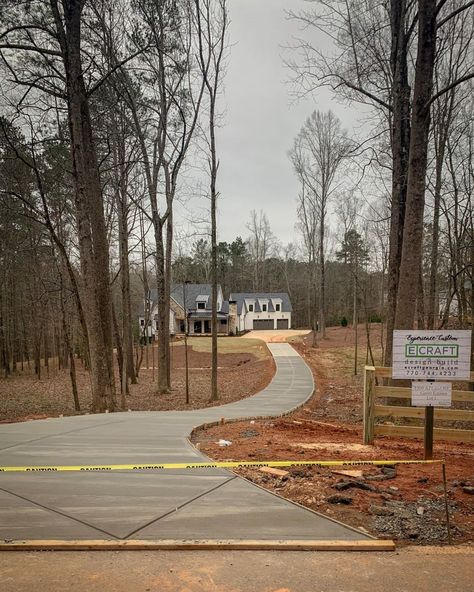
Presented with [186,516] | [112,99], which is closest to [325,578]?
[186,516]

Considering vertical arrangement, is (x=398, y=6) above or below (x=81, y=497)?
above

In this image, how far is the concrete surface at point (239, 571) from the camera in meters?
2.86

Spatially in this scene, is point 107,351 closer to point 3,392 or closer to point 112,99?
point 112,99

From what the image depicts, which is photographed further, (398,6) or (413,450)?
(398,6)

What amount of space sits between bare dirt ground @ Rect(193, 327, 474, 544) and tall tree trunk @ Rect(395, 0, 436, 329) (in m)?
3.12

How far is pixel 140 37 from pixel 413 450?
626 inches

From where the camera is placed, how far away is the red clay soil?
1571 centimetres

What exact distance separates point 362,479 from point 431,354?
211 cm

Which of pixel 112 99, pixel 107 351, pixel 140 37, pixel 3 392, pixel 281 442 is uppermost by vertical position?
pixel 140 37

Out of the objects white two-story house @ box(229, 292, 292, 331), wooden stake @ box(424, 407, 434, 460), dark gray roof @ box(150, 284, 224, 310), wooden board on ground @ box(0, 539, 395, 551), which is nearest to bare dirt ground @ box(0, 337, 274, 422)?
wooden board on ground @ box(0, 539, 395, 551)

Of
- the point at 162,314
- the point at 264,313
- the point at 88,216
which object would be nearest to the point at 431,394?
the point at 88,216

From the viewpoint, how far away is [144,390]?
2128cm

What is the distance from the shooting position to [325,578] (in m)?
2.96

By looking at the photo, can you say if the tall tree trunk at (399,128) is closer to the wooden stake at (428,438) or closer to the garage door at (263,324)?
the wooden stake at (428,438)
